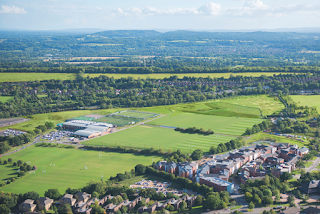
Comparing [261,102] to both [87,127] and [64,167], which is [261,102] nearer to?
[87,127]

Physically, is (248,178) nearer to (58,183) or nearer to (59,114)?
(58,183)

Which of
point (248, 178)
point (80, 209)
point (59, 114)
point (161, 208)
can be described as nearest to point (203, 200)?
point (161, 208)

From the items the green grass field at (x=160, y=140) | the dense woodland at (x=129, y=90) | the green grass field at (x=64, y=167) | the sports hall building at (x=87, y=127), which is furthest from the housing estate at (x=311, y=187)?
the dense woodland at (x=129, y=90)

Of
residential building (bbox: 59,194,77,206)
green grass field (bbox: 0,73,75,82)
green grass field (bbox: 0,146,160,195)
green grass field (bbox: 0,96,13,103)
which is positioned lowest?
green grass field (bbox: 0,146,160,195)

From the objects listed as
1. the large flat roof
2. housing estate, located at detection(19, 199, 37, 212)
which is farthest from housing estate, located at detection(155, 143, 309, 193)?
the large flat roof

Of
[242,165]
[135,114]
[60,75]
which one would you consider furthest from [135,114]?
[60,75]

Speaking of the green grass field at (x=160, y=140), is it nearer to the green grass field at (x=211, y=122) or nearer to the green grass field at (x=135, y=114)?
the green grass field at (x=211, y=122)

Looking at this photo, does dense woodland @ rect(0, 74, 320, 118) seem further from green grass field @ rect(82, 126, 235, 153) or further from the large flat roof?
green grass field @ rect(82, 126, 235, 153)
